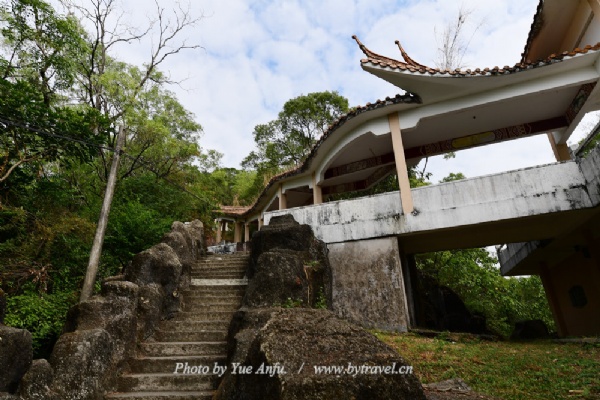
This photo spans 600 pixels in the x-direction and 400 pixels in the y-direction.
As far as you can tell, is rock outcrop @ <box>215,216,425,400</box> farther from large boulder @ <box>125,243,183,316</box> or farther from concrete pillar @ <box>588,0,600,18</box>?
concrete pillar @ <box>588,0,600,18</box>

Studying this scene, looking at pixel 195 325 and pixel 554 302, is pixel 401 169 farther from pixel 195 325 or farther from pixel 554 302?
pixel 554 302

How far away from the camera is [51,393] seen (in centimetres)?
425

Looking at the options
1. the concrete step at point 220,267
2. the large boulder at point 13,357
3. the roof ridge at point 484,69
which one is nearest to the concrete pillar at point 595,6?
the roof ridge at point 484,69

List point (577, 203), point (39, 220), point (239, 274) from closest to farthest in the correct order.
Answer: point (577, 203) → point (39, 220) → point (239, 274)

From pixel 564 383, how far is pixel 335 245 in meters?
5.83

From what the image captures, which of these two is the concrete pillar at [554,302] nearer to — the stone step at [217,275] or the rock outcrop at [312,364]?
the stone step at [217,275]

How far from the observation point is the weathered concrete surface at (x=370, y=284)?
8391mm

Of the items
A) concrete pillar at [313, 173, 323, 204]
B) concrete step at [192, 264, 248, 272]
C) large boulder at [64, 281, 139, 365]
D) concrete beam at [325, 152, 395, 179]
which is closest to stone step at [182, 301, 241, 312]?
large boulder at [64, 281, 139, 365]

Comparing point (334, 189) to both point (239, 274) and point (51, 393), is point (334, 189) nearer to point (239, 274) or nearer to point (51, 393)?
point (239, 274)

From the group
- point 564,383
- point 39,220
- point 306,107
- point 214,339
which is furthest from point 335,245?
point 306,107

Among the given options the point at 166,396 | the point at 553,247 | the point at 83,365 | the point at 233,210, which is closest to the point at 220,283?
the point at 166,396

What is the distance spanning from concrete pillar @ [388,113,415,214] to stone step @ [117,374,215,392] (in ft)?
20.6

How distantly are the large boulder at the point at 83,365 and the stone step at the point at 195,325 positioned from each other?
1.65 metres

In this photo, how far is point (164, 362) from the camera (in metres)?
5.45
